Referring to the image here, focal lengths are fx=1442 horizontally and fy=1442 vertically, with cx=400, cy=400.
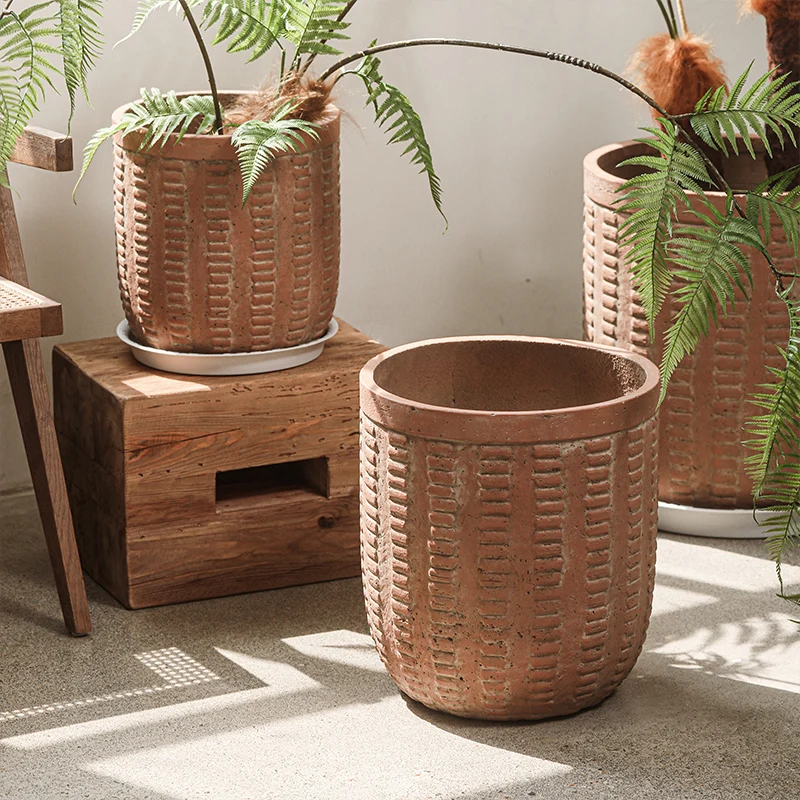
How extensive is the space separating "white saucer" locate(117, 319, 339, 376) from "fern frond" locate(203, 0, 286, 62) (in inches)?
16.4

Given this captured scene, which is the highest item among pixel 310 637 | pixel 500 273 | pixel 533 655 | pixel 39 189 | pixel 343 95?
pixel 343 95

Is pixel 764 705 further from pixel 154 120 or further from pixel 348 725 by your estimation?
pixel 154 120

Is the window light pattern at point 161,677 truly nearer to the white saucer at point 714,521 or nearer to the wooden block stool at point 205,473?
the wooden block stool at point 205,473

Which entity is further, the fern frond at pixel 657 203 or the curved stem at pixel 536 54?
the curved stem at pixel 536 54

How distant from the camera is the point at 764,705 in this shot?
66.7 inches

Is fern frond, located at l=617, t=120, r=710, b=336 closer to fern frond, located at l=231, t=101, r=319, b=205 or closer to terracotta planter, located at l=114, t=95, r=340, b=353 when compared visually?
fern frond, located at l=231, t=101, r=319, b=205

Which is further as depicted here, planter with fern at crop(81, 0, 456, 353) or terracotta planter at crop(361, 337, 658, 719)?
planter with fern at crop(81, 0, 456, 353)

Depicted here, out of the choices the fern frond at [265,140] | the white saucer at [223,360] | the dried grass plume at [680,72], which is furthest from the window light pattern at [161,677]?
the dried grass plume at [680,72]

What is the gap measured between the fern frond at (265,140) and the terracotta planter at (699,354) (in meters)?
0.51

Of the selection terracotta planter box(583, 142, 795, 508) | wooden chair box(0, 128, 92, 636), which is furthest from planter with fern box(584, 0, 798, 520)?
wooden chair box(0, 128, 92, 636)

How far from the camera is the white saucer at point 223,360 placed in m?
1.98

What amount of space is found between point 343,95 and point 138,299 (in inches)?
20.7

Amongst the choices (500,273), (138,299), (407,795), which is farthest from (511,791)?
(500,273)

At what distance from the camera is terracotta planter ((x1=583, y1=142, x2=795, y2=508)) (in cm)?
211
